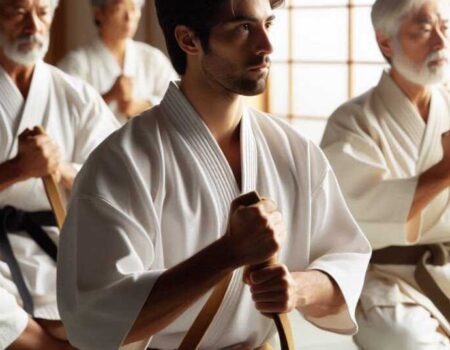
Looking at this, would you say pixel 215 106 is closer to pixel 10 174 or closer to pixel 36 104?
pixel 10 174

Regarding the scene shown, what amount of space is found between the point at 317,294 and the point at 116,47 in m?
3.61

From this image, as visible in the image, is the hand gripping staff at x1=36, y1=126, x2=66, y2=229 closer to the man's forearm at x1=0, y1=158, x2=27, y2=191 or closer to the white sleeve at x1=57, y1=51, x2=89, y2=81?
the man's forearm at x1=0, y1=158, x2=27, y2=191

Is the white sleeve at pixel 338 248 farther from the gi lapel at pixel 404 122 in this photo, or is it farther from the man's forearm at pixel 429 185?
the gi lapel at pixel 404 122

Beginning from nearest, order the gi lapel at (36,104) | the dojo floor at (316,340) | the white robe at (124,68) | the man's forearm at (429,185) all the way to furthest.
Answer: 1. the man's forearm at (429,185)
2. the gi lapel at (36,104)
3. the dojo floor at (316,340)
4. the white robe at (124,68)

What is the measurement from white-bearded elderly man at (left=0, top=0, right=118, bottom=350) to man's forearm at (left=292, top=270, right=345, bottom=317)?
1.08 m

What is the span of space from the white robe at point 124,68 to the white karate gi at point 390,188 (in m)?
2.37

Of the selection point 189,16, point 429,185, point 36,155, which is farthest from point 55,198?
point 429,185

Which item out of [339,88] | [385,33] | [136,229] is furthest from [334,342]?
[339,88]

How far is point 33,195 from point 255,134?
1.24m

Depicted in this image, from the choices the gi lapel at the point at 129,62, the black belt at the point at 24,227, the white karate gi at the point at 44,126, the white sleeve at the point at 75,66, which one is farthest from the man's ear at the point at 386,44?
the white sleeve at the point at 75,66

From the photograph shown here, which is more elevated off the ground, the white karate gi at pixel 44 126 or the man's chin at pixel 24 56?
the man's chin at pixel 24 56

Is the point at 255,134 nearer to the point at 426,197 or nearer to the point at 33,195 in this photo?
the point at 426,197

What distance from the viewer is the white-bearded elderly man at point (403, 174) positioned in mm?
3002

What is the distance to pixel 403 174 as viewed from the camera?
10.6ft
